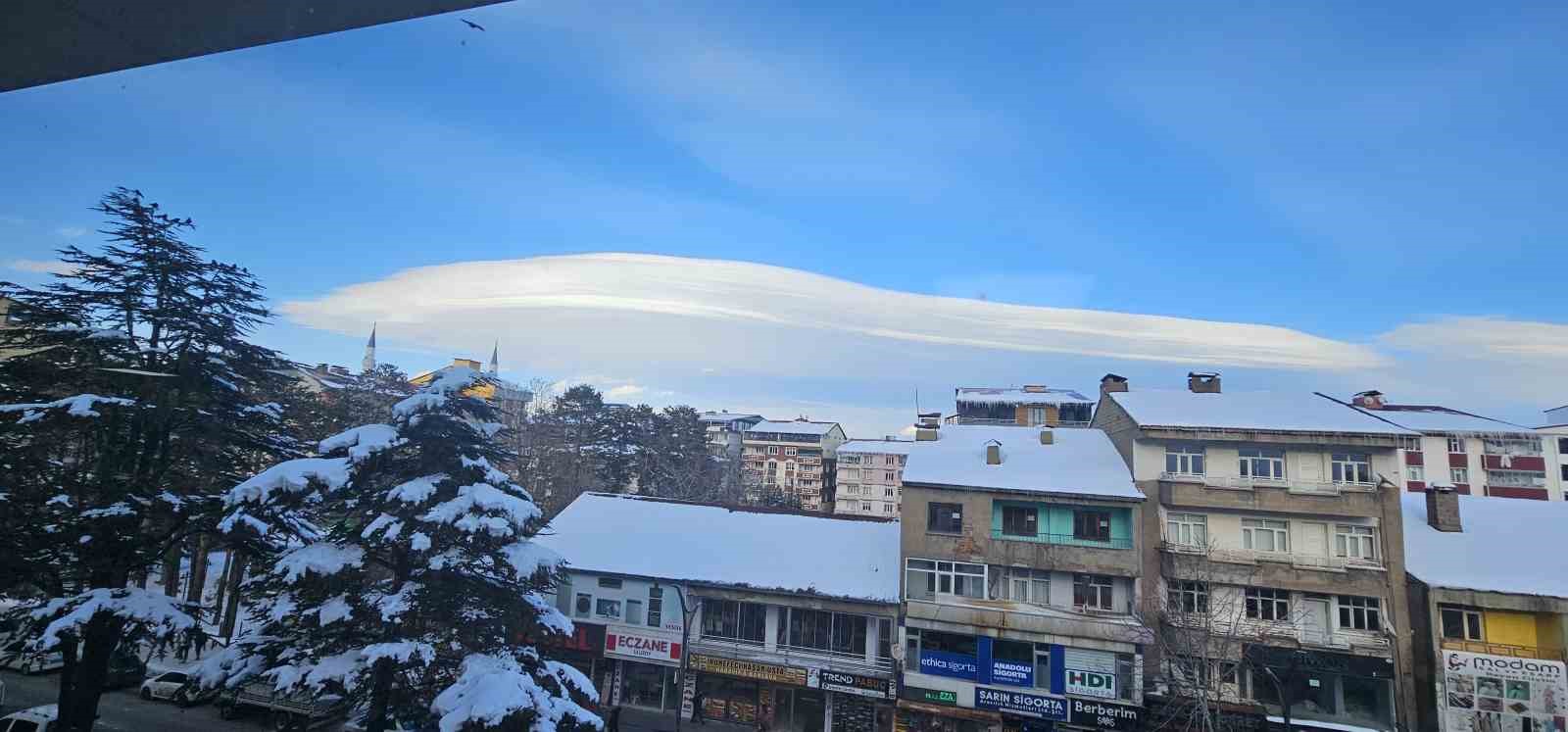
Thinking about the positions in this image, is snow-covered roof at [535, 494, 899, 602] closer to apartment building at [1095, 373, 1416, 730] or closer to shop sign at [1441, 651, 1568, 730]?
apartment building at [1095, 373, 1416, 730]

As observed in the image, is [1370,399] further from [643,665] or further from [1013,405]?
[643,665]

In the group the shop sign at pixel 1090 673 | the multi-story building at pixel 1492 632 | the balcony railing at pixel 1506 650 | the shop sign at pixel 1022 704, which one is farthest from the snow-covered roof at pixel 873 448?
the balcony railing at pixel 1506 650

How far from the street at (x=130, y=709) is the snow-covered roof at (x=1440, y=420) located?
58.7m

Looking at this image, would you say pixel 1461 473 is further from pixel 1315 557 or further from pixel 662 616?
pixel 662 616

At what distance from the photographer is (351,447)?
1195 cm

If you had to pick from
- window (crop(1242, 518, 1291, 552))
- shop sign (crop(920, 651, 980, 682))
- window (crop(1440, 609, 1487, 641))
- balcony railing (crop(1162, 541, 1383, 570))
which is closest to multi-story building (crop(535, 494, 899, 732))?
shop sign (crop(920, 651, 980, 682))

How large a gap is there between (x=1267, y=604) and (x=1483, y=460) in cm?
3721

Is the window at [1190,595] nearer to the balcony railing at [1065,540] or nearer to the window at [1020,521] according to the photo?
the balcony railing at [1065,540]

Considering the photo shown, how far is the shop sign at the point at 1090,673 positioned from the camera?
68.0ft

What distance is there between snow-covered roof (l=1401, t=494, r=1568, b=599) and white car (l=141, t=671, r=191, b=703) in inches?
1368

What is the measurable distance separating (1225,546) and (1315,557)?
7.40 feet

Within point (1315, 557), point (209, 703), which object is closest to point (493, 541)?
point (209, 703)

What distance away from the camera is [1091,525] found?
72.4ft

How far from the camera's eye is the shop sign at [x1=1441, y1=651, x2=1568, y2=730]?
18547 millimetres
